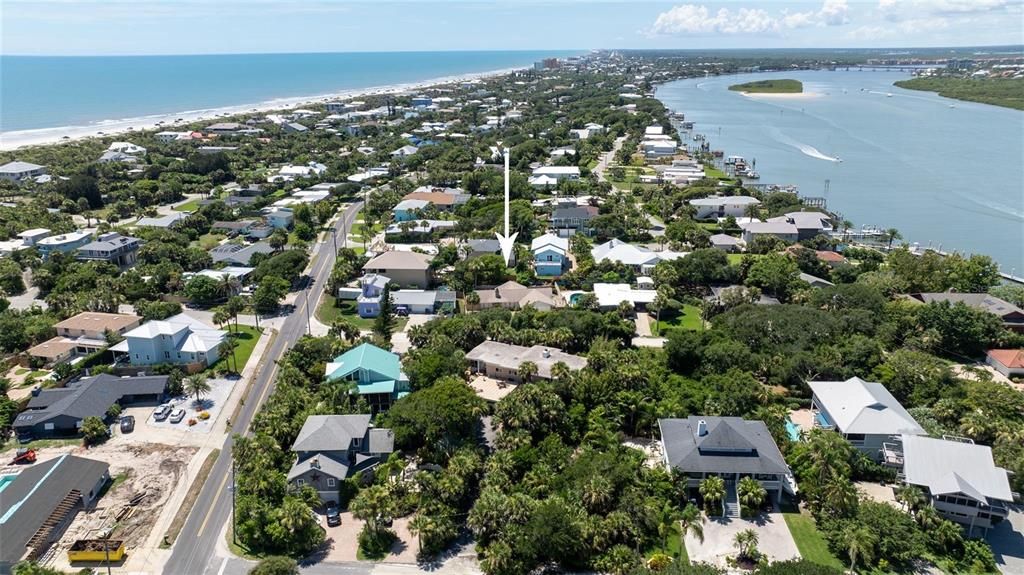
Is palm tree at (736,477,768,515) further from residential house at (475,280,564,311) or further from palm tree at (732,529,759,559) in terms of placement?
residential house at (475,280,564,311)

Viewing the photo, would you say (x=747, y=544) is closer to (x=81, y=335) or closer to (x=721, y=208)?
(x=81, y=335)

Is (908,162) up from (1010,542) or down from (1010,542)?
up

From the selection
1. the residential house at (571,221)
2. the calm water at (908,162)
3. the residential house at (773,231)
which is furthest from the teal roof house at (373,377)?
the calm water at (908,162)

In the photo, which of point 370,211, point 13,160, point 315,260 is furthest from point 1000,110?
point 13,160

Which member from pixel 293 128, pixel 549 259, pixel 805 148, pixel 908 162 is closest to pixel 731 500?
pixel 549 259

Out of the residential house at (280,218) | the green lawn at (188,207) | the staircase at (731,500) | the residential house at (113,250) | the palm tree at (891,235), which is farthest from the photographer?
the green lawn at (188,207)

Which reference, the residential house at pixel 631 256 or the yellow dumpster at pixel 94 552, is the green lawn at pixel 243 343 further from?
the residential house at pixel 631 256
